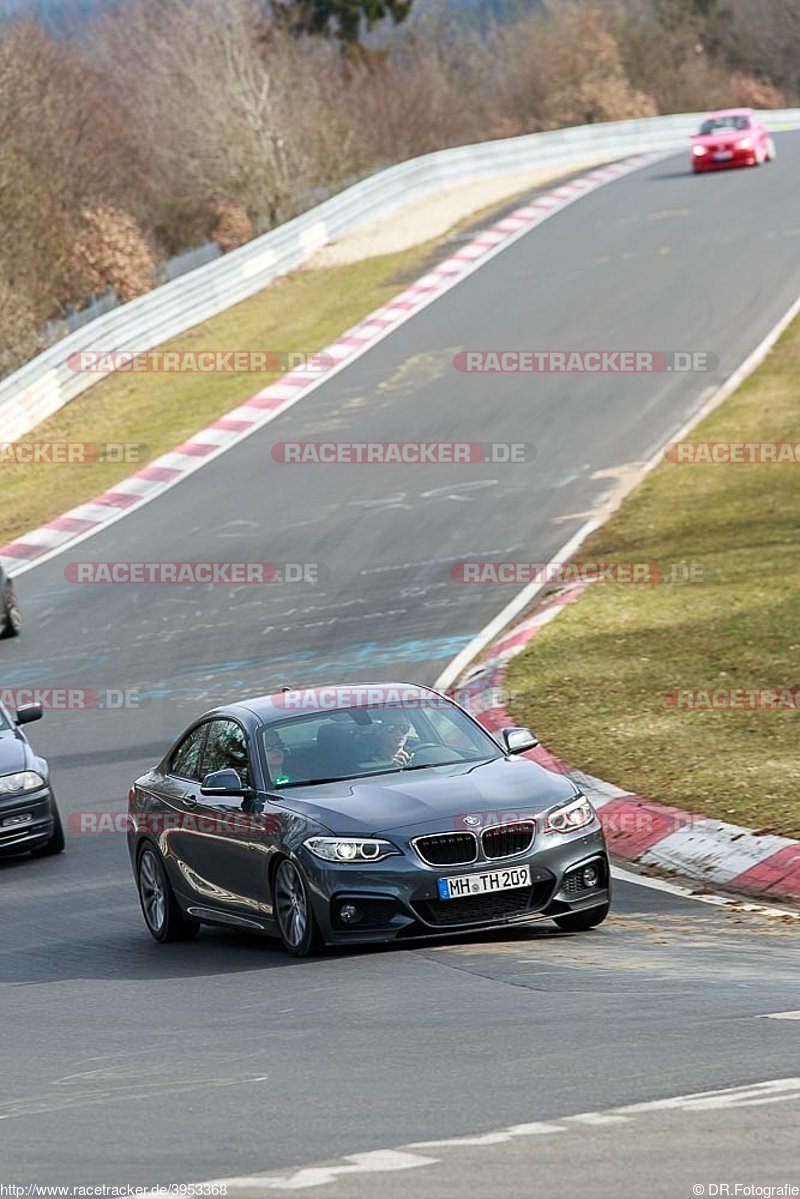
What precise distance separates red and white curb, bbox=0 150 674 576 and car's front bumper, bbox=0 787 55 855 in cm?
1278

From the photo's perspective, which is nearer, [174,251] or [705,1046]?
[705,1046]

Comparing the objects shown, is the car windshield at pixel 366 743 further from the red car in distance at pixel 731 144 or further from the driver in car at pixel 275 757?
the red car in distance at pixel 731 144

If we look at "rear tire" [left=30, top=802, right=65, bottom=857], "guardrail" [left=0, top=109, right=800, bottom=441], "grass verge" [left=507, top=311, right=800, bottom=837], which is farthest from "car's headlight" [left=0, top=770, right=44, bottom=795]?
"guardrail" [left=0, top=109, right=800, bottom=441]

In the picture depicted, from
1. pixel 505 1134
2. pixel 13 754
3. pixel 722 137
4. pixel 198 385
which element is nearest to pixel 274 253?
pixel 198 385

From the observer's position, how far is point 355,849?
10.4 metres

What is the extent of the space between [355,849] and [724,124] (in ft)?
151

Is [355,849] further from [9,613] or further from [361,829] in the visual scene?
[9,613]

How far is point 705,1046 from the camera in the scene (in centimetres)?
771

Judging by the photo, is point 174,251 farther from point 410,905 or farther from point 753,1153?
point 753,1153

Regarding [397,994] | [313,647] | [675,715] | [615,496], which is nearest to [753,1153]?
[397,994]

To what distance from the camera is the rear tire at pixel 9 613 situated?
23844 mm

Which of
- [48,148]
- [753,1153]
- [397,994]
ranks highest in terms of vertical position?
[48,148]

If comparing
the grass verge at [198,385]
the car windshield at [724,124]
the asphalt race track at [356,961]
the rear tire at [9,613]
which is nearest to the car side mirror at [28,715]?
the asphalt race track at [356,961]

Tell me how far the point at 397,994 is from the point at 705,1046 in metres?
2.10
